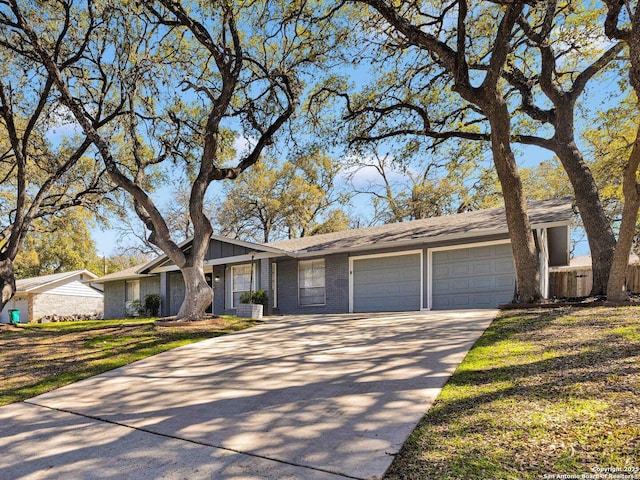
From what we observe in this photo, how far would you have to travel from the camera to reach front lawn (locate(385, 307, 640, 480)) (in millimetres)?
2676

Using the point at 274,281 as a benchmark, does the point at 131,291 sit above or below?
below

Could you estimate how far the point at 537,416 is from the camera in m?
3.33

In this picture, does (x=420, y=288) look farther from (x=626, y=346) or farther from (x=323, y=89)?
(x=626, y=346)

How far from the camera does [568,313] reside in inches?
318

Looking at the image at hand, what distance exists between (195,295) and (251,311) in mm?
2713

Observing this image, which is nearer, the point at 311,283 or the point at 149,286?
the point at 311,283

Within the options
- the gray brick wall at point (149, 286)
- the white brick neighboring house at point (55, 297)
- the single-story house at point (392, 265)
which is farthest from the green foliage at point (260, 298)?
the white brick neighboring house at point (55, 297)

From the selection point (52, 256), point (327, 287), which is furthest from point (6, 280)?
point (52, 256)

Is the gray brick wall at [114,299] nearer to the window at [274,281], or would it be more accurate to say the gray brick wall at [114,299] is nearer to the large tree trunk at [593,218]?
the window at [274,281]

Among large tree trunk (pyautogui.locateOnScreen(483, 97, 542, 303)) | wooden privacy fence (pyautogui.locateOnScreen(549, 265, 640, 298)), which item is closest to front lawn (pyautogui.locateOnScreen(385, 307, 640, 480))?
large tree trunk (pyautogui.locateOnScreen(483, 97, 542, 303))

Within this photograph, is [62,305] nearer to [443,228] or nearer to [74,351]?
[74,351]

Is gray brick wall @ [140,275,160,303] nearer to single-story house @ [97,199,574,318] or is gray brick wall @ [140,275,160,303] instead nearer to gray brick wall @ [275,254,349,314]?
single-story house @ [97,199,574,318]

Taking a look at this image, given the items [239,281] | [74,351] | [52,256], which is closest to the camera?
[74,351]

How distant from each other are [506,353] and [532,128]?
11.7 meters
